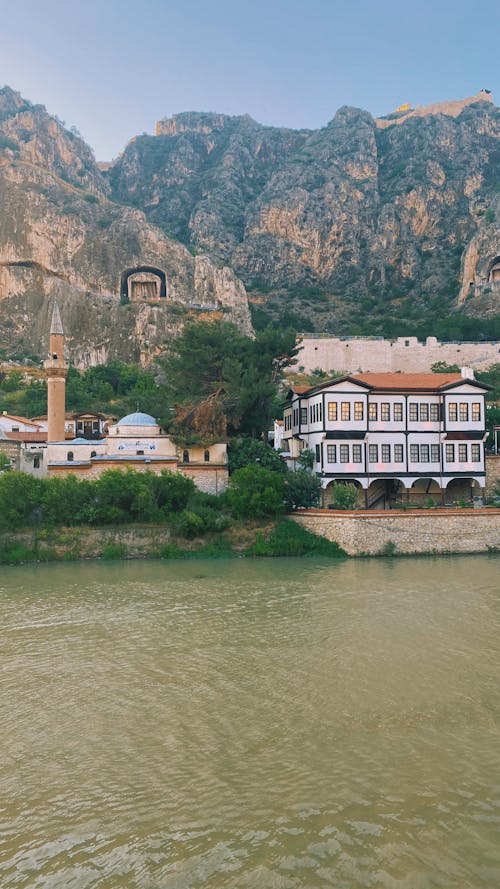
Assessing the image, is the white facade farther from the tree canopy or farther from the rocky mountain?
the rocky mountain

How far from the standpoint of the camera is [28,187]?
86.9 meters

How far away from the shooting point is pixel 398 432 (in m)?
36.1

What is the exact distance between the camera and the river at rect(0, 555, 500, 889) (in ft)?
23.4

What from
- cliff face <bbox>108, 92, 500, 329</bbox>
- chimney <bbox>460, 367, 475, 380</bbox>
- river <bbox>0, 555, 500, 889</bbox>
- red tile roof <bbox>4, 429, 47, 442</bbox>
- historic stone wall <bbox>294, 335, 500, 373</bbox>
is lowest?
river <bbox>0, 555, 500, 889</bbox>

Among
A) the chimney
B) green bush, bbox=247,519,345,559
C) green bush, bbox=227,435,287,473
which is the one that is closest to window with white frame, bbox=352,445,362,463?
green bush, bbox=227,435,287,473

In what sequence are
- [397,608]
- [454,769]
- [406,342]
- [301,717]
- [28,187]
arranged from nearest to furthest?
[454,769] → [301,717] → [397,608] → [406,342] → [28,187]

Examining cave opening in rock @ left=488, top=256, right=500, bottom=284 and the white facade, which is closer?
the white facade

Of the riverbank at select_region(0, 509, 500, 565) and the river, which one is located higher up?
the riverbank at select_region(0, 509, 500, 565)

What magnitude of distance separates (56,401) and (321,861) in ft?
115

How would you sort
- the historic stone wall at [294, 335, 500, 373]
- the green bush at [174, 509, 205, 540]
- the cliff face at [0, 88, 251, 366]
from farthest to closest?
the cliff face at [0, 88, 251, 366]
the historic stone wall at [294, 335, 500, 373]
the green bush at [174, 509, 205, 540]

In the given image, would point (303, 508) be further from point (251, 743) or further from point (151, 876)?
point (151, 876)

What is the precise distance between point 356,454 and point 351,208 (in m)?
86.8

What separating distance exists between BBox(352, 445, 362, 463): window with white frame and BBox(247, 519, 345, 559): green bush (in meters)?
5.82

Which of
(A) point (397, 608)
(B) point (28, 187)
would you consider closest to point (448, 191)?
(B) point (28, 187)
